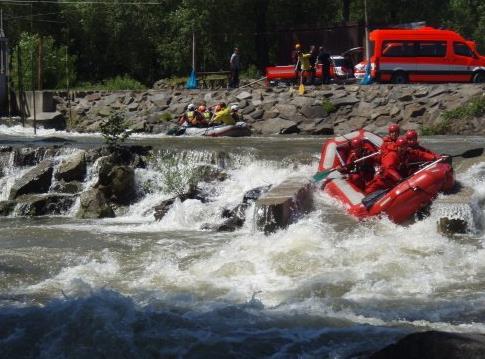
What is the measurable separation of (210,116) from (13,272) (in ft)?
48.9

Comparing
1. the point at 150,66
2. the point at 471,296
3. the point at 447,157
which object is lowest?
the point at 471,296

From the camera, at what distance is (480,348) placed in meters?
5.82

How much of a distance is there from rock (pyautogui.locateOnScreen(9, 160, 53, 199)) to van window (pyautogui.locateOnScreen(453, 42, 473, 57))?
14.9 m

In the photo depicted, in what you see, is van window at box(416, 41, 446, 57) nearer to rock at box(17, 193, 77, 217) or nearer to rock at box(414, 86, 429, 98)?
rock at box(414, 86, 429, 98)

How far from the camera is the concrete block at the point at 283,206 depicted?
39.6 feet

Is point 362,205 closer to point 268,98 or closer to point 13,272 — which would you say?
A: point 13,272

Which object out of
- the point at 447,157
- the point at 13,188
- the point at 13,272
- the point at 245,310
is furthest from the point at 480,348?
the point at 13,188

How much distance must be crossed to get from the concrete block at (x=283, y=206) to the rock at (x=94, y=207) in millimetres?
3282

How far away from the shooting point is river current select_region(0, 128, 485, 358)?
6996 mm

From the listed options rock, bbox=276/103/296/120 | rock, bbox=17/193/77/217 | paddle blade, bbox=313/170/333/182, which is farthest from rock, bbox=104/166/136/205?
rock, bbox=276/103/296/120

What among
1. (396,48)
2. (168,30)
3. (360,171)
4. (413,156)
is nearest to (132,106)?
(168,30)

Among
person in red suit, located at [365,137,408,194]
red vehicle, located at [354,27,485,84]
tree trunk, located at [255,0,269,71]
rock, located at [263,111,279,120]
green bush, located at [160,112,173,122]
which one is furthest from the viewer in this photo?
tree trunk, located at [255,0,269,71]

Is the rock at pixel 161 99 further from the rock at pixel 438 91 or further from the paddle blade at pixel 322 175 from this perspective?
the paddle blade at pixel 322 175

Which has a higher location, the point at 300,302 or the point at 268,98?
the point at 268,98
